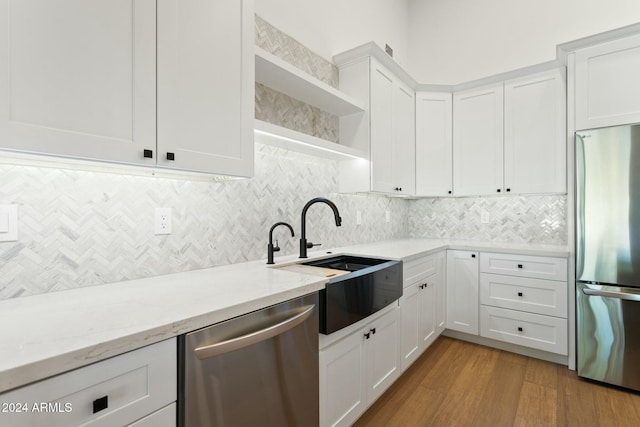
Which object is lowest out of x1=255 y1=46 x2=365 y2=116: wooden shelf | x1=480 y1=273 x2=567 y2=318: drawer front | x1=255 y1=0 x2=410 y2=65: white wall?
x1=480 y1=273 x2=567 y2=318: drawer front

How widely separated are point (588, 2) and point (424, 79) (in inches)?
61.0

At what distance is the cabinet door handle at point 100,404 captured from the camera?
0.71 meters

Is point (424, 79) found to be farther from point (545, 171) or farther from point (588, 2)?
point (545, 171)

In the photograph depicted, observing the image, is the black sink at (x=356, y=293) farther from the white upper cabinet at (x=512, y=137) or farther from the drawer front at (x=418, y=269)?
A: the white upper cabinet at (x=512, y=137)

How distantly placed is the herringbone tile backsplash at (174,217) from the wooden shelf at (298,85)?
116 millimetres

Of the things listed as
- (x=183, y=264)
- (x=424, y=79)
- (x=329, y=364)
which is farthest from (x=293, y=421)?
(x=424, y=79)

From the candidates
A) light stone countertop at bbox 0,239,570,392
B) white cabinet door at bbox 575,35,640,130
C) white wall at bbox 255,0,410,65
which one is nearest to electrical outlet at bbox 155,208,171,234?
light stone countertop at bbox 0,239,570,392

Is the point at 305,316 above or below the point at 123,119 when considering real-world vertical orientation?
below

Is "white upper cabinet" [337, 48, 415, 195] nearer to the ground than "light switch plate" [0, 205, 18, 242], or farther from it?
farther from it

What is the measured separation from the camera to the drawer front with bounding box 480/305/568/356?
95.6 inches

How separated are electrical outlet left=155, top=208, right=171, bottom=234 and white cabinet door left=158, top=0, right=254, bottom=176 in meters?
0.36

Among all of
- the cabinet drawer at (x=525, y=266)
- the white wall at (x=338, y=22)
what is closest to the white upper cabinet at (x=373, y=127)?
the white wall at (x=338, y=22)

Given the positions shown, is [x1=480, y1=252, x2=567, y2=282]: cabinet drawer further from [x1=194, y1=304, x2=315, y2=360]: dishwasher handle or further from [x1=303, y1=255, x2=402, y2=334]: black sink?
[x1=194, y1=304, x2=315, y2=360]: dishwasher handle

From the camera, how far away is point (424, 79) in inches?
150
